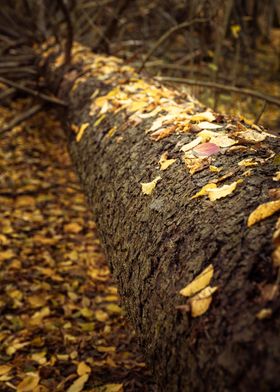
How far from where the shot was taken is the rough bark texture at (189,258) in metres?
0.67

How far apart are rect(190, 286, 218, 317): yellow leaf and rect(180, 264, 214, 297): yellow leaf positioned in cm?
1

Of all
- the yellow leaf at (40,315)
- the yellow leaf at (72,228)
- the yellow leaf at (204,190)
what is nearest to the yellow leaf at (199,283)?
the yellow leaf at (204,190)

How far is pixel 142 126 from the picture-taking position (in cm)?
160

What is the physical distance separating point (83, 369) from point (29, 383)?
23 cm

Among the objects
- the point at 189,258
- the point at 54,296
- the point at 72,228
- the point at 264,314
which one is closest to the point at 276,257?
the point at 264,314

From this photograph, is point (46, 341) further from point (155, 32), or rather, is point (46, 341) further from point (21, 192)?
point (155, 32)

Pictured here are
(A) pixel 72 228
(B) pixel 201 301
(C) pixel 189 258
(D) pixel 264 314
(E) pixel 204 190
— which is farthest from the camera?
(A) pixel 72 228

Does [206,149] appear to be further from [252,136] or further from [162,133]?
[162,133]

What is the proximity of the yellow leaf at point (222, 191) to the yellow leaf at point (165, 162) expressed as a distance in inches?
10.7

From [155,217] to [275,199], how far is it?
35 cm

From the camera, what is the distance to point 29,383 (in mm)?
1615

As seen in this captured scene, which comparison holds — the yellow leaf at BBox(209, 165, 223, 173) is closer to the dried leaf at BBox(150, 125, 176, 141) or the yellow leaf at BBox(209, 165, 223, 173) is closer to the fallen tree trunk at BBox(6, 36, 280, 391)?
the fallen tree trunk at BBox(6, 36, 280, 391)

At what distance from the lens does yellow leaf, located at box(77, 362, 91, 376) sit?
1.70 m

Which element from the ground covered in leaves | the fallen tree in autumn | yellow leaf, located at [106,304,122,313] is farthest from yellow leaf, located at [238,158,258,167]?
yellow leaf, located at [106,304,122,313]
